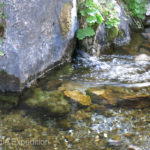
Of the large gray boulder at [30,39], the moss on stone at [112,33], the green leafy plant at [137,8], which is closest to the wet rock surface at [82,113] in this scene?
the large gray boulder at [30,39]

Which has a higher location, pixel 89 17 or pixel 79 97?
pixel 89 17

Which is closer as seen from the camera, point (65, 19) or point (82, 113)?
point (82, 113)

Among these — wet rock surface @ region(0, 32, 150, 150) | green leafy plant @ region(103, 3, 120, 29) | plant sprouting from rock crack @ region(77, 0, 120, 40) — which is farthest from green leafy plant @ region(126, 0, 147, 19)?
wet rock surface @ region(0, 32, 150, 150)

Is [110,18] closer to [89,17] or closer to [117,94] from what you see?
[89,17]

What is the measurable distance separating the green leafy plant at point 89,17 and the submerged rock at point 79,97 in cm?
186

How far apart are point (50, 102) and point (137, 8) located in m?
6.29

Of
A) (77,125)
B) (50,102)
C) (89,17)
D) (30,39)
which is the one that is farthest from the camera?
(89,17)

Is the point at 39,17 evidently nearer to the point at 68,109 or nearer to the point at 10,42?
the point at 10,42

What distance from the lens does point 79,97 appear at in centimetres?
451

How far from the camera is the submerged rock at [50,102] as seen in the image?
4.15 metres

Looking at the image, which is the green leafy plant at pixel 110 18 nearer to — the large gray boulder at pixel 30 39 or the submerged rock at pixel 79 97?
the large gray boulder at pixel 30 39

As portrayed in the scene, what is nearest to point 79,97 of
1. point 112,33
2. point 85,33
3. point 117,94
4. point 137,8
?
point 117,94

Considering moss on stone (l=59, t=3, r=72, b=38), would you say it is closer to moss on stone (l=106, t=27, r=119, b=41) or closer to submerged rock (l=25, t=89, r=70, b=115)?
moss on stone (l=106, t=27, r=119, b=41)

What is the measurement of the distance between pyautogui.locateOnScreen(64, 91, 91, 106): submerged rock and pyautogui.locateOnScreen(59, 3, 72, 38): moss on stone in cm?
171
